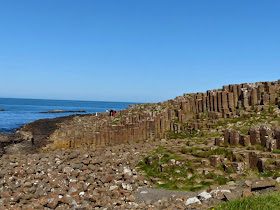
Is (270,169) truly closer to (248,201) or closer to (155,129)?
(248,201)

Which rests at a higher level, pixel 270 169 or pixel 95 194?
pixel 270 169

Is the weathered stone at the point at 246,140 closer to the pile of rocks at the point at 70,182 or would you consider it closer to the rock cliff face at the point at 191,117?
the pile of rocks at the point at 70,182

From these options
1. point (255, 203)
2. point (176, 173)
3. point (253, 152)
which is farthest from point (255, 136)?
point (255, 203)

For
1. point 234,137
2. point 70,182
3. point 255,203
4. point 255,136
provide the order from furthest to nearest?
point 234,137 < point 255,136 < point 70,182 < point 255,203

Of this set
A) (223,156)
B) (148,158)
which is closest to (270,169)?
(223,156)

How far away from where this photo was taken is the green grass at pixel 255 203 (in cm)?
751

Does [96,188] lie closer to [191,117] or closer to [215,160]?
[215,160]

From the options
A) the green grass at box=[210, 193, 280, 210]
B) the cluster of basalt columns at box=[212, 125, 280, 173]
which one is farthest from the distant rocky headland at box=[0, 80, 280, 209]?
the green grass at box=[210, 193, 280, 210]

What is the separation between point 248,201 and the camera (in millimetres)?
7902

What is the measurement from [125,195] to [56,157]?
26.4 feet

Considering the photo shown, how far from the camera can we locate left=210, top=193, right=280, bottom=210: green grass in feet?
24.6

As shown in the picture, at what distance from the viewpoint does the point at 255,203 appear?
7.70 meters

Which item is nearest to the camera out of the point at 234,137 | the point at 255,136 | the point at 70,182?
the point at 70,182

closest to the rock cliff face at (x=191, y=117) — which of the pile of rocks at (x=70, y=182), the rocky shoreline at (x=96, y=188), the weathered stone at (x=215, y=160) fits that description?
the pile of rocks at (x=70, y=182)
